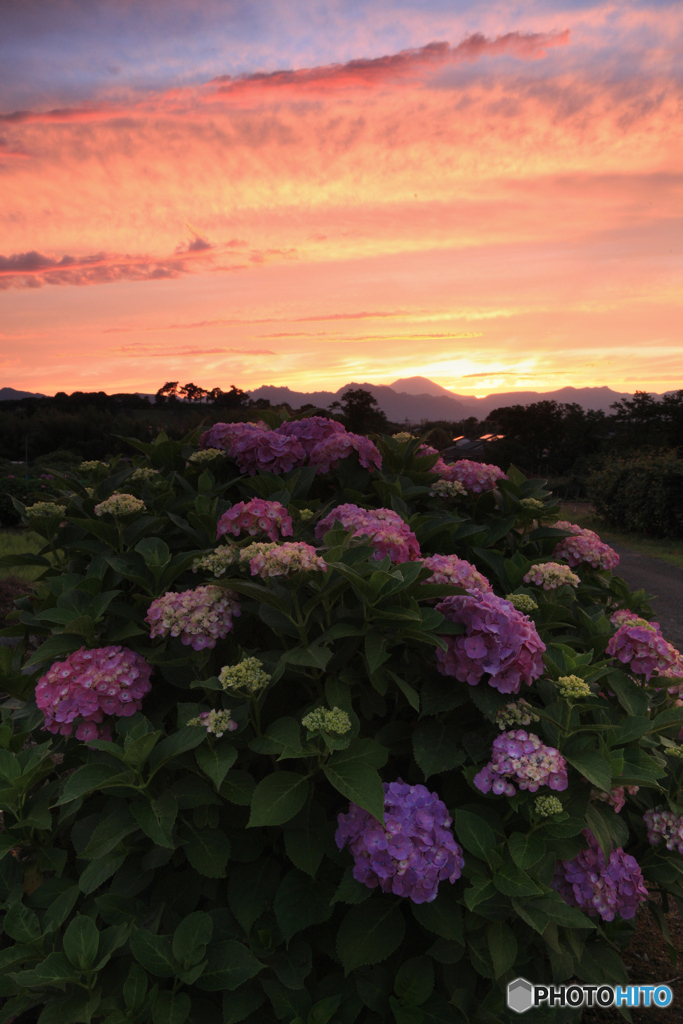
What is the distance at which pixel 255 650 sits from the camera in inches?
97.2

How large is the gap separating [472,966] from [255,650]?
132cm

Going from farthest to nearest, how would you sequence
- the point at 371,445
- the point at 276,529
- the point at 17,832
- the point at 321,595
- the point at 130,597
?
the point at 371,445 → the point at 130,597 → the point at 276,529 → the point at 17,832 → the point at 321,595

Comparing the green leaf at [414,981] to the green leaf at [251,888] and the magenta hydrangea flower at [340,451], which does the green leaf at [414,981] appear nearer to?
the green leaf at [251,888]

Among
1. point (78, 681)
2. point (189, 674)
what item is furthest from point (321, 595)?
point (78, 681)

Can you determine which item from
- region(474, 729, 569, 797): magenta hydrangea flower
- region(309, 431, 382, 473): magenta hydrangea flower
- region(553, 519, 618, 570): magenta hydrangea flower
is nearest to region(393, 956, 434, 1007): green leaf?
region(474, 729, 569, 797): magenta hydrangea flower

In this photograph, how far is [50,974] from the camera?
2.04 meters

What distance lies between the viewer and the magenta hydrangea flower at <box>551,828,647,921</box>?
221 centimetres

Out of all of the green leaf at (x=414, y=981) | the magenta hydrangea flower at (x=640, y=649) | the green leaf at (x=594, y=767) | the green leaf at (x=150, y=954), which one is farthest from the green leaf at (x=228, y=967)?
the magenta hydrangea flower at (x=640, y=649)

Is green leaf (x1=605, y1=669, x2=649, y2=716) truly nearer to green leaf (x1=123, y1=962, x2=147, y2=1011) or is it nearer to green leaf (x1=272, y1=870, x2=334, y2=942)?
green leaf (x1=272, y1=870, x2=334, y2=942)

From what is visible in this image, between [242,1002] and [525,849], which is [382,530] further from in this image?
[242,1002]

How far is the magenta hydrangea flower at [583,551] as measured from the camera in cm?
351

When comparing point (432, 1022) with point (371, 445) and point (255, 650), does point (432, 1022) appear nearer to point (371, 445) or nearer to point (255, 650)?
point (255, 650)

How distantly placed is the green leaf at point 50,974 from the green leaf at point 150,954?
0.24 m

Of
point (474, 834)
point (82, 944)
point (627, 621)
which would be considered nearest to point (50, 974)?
point (82, 944)
